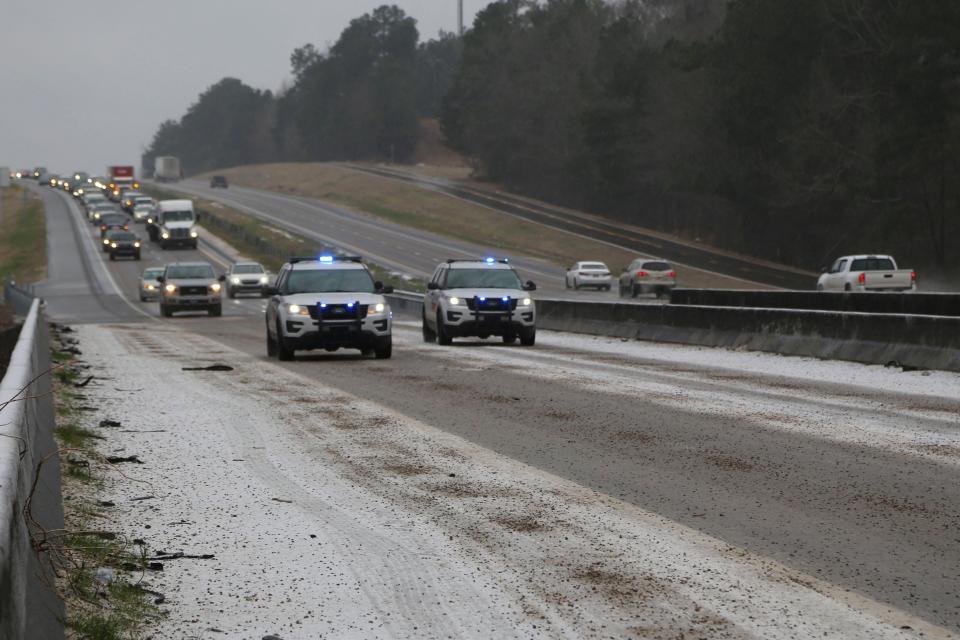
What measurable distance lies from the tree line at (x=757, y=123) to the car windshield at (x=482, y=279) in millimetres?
43813

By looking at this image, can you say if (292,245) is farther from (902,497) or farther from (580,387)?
(902,497)

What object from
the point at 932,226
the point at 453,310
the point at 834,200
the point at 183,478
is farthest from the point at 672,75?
the point at 183,478

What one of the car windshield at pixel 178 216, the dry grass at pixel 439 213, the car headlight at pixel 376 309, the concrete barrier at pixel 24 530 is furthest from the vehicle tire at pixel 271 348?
the car windshield at pixel 178 216

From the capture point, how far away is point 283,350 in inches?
930

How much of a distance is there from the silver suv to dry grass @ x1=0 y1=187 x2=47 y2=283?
40.0 metres

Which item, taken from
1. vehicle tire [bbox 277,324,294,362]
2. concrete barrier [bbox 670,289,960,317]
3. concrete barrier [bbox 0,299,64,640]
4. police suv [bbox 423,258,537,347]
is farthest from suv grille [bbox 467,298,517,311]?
concrete barrier [bbox 0,299,64,640]

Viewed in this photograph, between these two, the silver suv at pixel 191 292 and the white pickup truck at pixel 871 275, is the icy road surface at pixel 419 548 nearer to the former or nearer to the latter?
the white pickup truck at pixel 871 275

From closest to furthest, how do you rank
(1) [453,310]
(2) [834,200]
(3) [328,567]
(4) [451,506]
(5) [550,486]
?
(3) [328,567] → (4) [451,506] → (5) [550,486] → (1) [453,310] → (2) [834,200]

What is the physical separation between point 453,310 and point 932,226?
50.1 metres

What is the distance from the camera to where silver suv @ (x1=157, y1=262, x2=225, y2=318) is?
46656 millimetres

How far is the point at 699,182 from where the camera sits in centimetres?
9144

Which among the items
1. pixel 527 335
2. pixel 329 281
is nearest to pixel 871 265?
pixel 527 335

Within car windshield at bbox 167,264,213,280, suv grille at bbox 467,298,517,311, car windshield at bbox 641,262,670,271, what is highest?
suv grille at bbox 467,298,517,311

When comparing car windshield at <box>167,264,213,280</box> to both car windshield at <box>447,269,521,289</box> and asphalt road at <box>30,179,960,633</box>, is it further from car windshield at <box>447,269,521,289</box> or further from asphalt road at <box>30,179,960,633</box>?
asphalt road at <box>30,179,960,633</box>
